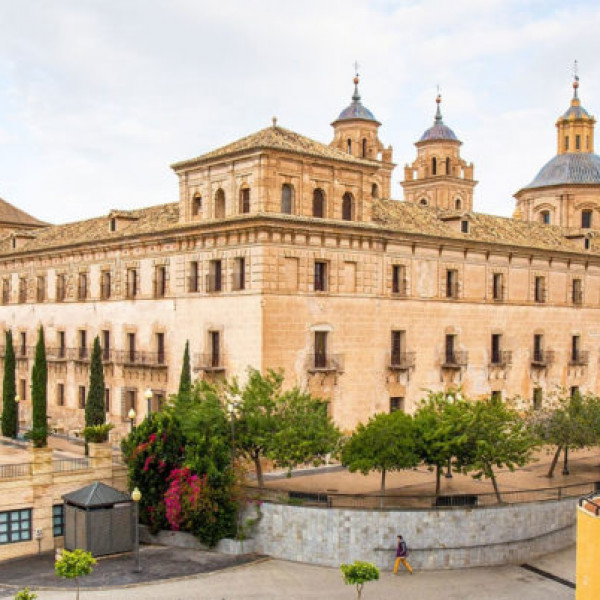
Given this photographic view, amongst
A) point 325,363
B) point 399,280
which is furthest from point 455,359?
point 325,363

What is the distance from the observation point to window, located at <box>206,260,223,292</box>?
35719 millimetres

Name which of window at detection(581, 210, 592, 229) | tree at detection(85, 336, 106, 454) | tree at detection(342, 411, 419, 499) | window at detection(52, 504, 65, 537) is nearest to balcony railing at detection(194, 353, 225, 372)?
tree at detection(85, 336, 106, 454)

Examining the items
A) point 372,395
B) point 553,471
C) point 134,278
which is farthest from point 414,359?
point 134,278

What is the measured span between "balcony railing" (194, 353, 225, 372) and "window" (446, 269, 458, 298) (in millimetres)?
11224

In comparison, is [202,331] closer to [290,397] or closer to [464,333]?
[290,397]

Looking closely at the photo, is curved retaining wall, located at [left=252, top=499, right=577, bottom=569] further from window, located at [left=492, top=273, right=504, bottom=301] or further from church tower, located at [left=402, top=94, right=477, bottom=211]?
church tower, located at [left=402, top=94, right=477, bottom=211]

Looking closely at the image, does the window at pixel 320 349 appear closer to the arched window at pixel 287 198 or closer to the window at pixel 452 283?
the arched window at pixel 287 198

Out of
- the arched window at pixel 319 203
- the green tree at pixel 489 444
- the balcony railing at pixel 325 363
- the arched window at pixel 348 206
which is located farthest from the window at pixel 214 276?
the green tree at pixel 489 444

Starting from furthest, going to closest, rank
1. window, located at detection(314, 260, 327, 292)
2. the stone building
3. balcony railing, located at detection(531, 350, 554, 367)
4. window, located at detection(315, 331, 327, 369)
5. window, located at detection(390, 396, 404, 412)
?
balcony railing, located at detection(531, 350, 554, 367), window, located at detection(390, 396, 404, 412), window, located at detection(314, 260, 327, 292), window, located at detection(315, 331, 327, 369), the stone building

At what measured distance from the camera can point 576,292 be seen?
46.3 meters

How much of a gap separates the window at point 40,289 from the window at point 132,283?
28.2 ft

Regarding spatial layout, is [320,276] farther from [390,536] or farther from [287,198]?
[390,536]

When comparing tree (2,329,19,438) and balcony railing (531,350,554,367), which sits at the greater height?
balcony railing (531,350,554,367)

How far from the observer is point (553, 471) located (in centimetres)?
3466
